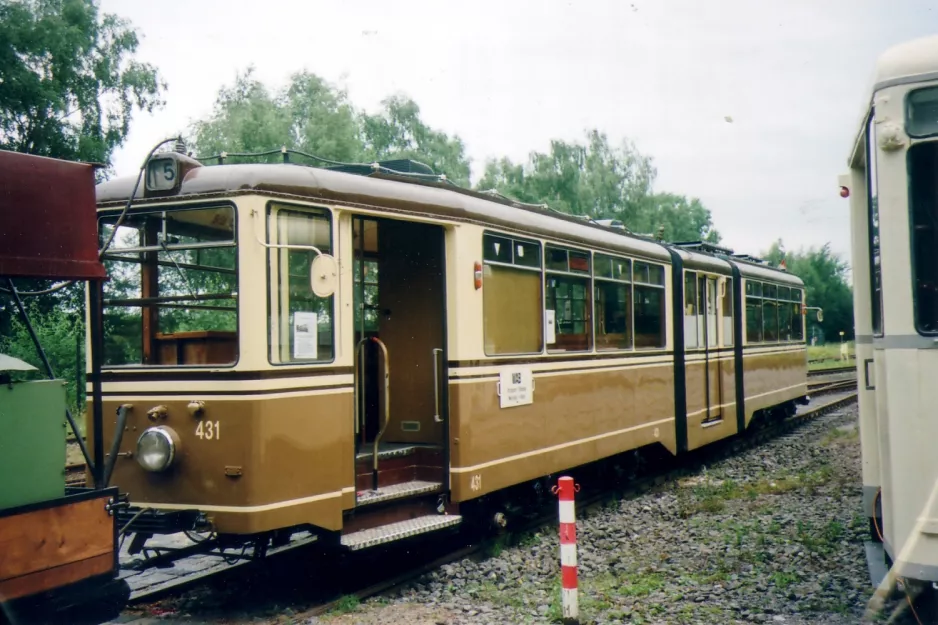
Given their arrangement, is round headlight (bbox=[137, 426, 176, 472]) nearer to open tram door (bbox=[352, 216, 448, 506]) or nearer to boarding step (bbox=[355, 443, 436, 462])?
boarding step (bbox=[355, 443, 436, 462])

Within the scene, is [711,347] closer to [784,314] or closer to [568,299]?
[784,314]

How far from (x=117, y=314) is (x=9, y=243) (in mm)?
2143

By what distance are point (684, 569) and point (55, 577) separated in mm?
4290

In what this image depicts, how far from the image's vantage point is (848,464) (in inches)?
450

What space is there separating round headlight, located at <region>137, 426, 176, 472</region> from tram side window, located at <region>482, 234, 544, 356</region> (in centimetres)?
270

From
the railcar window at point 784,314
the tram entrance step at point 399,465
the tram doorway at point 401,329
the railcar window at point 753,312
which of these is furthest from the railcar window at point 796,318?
the tram entrance step at point 399,465

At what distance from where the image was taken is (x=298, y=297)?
237 inches

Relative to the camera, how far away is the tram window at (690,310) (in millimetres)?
11922

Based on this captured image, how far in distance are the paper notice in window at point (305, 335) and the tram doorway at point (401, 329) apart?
3.86 feet

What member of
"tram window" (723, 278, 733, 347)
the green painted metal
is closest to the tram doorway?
the green painted metal

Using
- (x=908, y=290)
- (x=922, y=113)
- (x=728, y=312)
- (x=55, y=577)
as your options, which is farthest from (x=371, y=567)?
(x=728, y=312)

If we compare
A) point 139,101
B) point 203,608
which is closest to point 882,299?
point 203,608

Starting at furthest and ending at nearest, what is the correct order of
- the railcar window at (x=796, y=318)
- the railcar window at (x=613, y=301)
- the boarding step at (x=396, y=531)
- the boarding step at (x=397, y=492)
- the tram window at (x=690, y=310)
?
the railcar window at (x=796, y=318)
the tram window at (x=690, y=310)
the railcar window at (x=613, y=301)
the boarding step at (x=397, y=492)
the boarding step at (x=396, y=531)

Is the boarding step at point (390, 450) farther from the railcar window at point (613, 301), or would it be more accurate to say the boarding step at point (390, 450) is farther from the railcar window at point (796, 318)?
the railcar window at point (796, 318)
